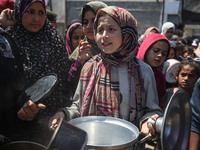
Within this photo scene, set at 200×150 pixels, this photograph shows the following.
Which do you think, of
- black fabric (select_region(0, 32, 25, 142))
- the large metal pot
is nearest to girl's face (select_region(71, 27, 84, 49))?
black fabric (select_region(0, 32, 25, 142))

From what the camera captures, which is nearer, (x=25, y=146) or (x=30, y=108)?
(x=30, y=108)

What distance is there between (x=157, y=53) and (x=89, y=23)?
3.10 feet

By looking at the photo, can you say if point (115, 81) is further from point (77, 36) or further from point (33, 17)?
point (77, 36)

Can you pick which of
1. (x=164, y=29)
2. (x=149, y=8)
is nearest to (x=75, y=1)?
(x=149, y=8)

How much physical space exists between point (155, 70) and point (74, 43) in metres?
1.38

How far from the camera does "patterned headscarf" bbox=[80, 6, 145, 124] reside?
152cm

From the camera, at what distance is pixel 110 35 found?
1520 millimetres

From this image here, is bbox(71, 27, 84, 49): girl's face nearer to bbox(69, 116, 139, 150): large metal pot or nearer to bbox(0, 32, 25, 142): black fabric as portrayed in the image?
bbox(0, 32, 25, 142): black fabric

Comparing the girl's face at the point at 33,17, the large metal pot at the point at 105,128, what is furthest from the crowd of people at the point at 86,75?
the large metal pot at the point at 105,128

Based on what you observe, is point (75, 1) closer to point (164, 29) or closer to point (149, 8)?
point (149, 8)

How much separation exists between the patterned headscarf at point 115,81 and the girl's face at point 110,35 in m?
0.04

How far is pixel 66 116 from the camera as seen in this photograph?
1500mm

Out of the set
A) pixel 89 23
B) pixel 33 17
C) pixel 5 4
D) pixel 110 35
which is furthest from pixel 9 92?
pixel 5 4

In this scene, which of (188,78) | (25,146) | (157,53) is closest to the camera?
(25,146)
